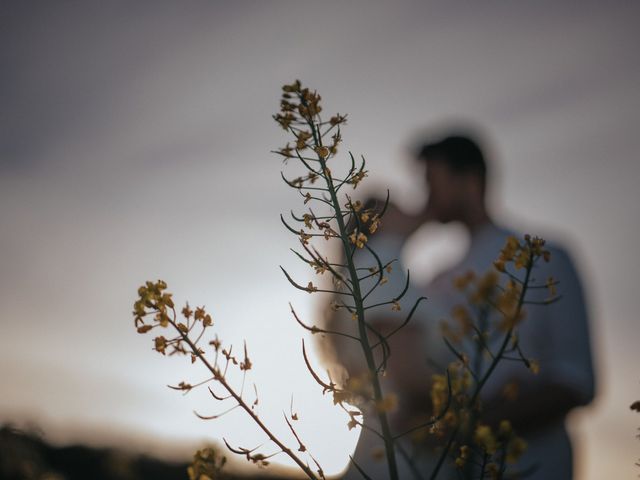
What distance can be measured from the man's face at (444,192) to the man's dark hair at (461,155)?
0.06 m

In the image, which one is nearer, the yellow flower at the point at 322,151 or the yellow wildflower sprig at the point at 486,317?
the yellow wildflower sprig at the point at 486,317

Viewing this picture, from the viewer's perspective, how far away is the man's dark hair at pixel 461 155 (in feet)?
14.0

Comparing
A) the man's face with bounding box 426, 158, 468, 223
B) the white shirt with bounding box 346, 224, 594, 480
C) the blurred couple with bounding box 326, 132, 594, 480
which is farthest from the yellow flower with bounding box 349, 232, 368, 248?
the man's face with bounding box 426, 158, 468, 223

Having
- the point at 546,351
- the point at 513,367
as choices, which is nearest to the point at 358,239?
the point at 513,367

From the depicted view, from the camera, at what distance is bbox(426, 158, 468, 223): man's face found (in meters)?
4.11

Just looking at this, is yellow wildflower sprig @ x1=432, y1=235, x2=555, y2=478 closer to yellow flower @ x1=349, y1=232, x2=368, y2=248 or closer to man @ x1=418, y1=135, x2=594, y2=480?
yellow flower @ x1=349, y1=232, x2=368, y2=248

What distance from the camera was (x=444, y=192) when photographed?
422 cm

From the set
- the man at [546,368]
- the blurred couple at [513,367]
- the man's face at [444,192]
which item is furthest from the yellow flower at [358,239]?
the man's face at [444,192]

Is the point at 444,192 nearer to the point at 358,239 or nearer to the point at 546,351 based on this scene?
the point at 546,351

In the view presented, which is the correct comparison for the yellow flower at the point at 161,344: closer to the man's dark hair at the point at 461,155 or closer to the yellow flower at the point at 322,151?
the yellow flower at the point at 322,151

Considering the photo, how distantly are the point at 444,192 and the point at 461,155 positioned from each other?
0.38 meters

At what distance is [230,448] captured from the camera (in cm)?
114

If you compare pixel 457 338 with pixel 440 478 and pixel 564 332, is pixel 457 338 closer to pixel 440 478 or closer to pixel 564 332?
pixel 440 478

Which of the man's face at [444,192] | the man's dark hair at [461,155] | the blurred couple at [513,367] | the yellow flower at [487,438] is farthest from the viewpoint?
the man's dark hair at [461,155]
